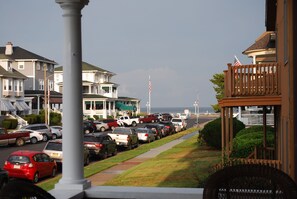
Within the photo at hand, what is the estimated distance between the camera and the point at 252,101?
16.6 m

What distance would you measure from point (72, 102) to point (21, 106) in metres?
60.4

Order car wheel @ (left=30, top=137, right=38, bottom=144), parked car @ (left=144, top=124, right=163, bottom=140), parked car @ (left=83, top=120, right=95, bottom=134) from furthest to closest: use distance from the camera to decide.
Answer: parked car @ (left=83, top=120, right=95, bottom=134) → parked car @ (left=144, top=124, right=163, bottom=140) → car wheel @ (left=30, top=137, right=38, bottom=144)

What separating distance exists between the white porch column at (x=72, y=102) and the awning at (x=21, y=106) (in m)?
59.4

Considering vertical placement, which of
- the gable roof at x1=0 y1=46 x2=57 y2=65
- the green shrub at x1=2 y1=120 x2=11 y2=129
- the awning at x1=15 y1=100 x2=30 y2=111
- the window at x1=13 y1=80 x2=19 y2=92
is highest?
the gable roof at x1=0 y1=46 x2=57 y2=65

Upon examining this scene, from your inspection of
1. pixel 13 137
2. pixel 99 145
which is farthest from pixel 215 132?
pixel 13 137

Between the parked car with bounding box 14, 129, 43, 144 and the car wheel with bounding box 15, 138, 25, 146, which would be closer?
the car wheel with bounding box 15, 138, 25, 146

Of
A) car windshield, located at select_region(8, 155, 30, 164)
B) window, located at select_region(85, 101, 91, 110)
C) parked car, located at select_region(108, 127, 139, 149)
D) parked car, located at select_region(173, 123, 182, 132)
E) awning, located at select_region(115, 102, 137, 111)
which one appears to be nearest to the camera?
car windshield, located at select_region(8, 155, 30, 164)

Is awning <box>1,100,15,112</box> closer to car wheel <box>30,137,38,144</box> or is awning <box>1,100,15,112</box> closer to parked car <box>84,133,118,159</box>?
car wheel <box>30,137,38,144</box>

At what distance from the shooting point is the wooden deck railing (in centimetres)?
1616

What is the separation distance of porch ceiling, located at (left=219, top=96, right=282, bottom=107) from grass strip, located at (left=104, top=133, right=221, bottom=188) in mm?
2846

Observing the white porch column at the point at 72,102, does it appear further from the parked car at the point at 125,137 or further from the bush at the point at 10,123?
the bush at the point at 10,123

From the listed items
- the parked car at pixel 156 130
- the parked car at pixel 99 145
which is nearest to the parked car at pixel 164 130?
the parked car at pixel 156 130

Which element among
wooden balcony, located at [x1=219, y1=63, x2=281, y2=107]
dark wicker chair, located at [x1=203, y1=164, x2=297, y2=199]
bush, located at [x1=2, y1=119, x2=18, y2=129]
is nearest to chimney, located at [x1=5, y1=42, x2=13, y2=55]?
bush, located at [x1=2, y1=119, x2=18, y2=129]

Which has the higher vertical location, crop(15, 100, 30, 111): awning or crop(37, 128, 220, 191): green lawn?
crop(15, 100, 30, 111): awning
